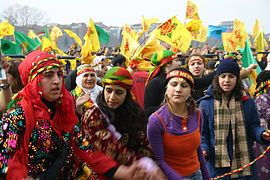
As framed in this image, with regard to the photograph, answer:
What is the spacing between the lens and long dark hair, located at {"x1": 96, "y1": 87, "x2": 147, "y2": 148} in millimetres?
3041

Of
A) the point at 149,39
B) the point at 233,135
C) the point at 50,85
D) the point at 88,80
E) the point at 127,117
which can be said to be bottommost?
the point at 233,135

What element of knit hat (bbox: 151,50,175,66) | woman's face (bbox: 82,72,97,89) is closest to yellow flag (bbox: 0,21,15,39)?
woman's face (bbox: 82,72,97,89)

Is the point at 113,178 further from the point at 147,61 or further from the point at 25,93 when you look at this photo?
the point at 147,61

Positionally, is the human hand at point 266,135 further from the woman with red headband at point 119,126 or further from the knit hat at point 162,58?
the knit hat at point 162,58

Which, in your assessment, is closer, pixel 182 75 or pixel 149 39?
pixel 182 75

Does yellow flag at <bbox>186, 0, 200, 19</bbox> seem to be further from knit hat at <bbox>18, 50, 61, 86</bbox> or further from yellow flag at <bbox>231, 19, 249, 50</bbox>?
knit hat at <bbox>18, 50, 61, 86</bbox>

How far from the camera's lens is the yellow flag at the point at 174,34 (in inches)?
331

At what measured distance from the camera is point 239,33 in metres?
10.7

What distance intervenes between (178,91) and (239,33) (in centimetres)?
781

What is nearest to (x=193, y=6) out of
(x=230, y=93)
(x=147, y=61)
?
(x=147, y=61)

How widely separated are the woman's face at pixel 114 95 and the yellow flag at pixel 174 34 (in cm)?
519

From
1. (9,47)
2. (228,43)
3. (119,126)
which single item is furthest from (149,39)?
(119,126)

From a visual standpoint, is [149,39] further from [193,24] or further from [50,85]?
[50,85]

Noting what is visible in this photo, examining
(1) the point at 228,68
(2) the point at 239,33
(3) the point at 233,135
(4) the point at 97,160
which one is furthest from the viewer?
(2) the point at 239,33
